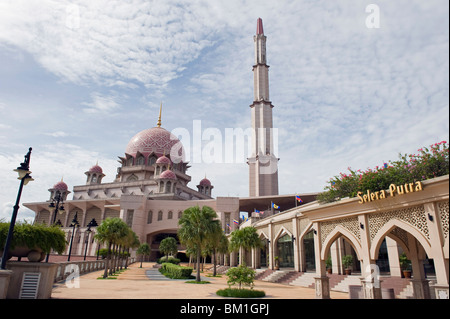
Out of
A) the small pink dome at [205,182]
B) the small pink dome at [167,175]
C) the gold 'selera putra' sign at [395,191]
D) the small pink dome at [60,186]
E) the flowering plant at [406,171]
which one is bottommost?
the gold 'selera putra' sign at [395,191]

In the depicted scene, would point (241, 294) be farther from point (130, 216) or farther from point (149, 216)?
point (149, 216)

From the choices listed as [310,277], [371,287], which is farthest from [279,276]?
[371,287]

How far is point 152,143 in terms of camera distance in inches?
2613

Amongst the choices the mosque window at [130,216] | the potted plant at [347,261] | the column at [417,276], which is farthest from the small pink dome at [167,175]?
the column at [417,276]

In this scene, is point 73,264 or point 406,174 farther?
point 73,264

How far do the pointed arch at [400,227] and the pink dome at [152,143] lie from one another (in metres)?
57.5

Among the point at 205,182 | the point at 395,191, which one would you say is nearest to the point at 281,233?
the point at 395,191

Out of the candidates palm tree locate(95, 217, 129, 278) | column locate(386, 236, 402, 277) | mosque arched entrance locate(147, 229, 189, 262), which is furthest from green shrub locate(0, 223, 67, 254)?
mosque arched entrance locate(147, 229, 189, 262)

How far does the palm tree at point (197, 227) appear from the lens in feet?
80.3

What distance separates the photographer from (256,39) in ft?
213

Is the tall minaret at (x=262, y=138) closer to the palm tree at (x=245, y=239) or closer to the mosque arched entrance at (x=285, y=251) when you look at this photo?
the mosque arched entrance at (x=285, y=251)

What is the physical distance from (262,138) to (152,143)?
24.9 meters
